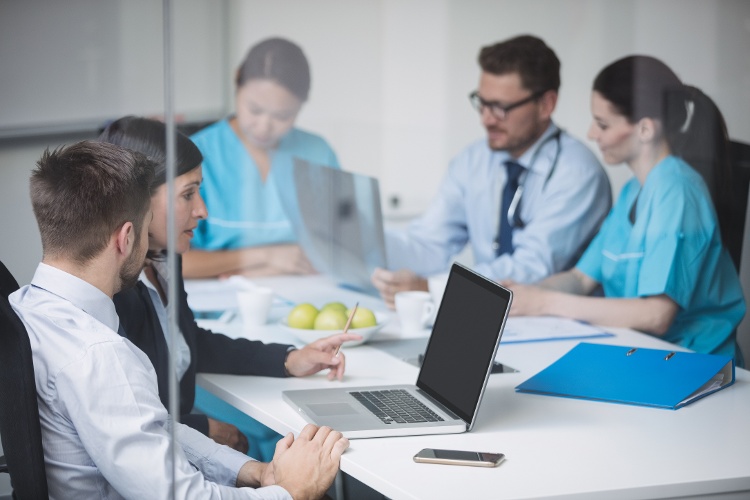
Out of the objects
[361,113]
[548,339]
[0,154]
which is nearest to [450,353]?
[548,339]

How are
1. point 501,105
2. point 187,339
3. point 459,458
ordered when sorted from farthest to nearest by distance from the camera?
point 501,105, point 187,339, point 459,458

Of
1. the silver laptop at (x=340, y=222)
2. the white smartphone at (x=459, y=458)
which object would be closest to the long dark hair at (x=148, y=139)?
the white smartphone at (x=459, y=458)

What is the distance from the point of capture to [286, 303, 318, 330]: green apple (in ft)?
6.87

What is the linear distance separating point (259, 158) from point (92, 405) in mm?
2173

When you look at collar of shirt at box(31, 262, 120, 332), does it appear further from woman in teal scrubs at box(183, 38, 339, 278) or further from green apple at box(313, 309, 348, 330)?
woman in teal scrubs at box(183, 38, 339, 278)

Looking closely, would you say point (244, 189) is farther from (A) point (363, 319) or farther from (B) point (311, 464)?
(B) point (311, 464)

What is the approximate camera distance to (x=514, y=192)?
3084 millimetres

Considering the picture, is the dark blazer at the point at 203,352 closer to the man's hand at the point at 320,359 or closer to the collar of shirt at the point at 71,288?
the man's hand at the point at 320,359

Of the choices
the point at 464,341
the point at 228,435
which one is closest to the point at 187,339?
the point at 228,435

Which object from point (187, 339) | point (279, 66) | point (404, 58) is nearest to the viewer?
point (187, 339)

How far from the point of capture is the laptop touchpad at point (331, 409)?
61.6 inches

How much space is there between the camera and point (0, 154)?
1541 millimetres

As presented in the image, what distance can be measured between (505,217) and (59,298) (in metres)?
2.00

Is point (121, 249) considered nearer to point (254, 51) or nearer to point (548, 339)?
point (548, 339)
